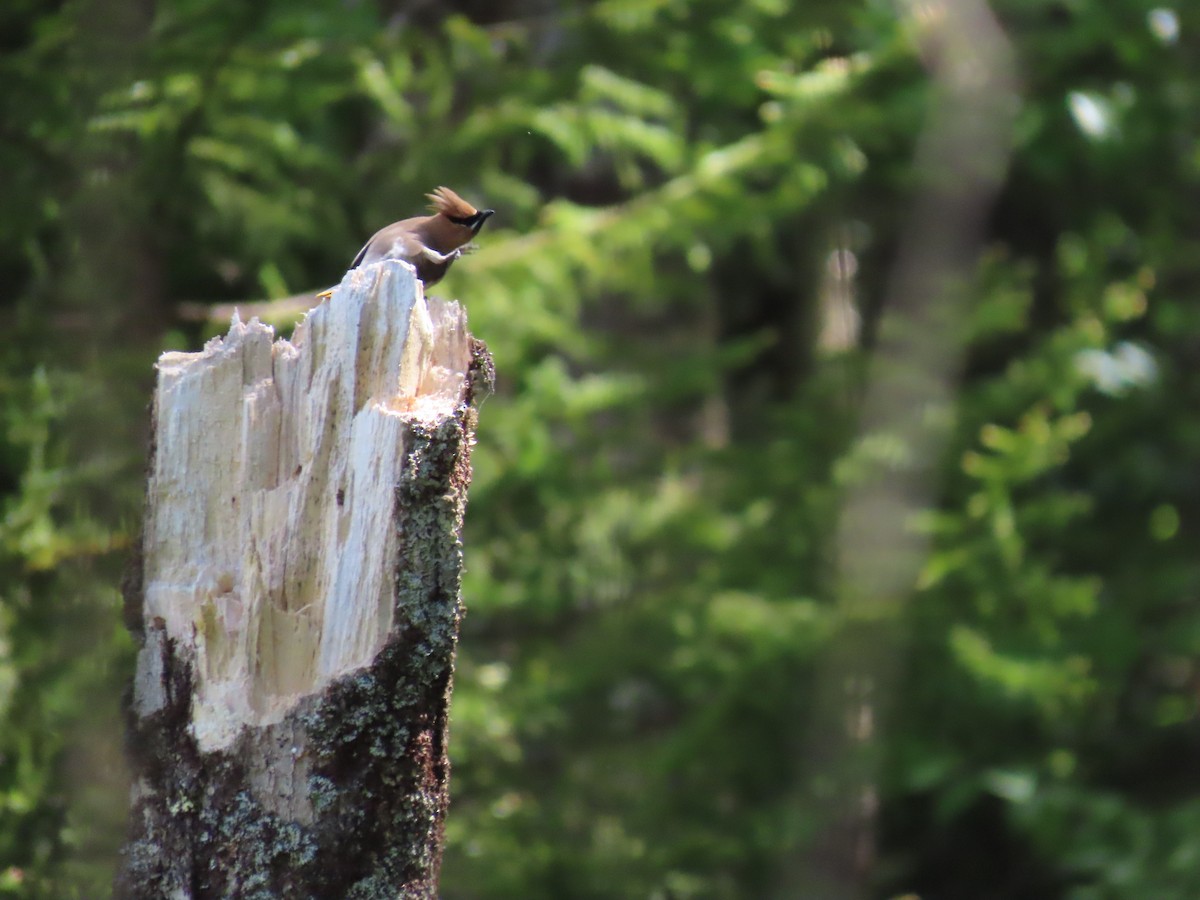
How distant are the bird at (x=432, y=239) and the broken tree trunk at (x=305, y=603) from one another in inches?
17.6

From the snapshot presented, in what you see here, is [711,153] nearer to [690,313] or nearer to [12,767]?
[690,313]

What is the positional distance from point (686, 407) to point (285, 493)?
190 inches

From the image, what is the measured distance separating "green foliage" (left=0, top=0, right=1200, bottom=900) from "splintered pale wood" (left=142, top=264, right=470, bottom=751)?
2.77 ft

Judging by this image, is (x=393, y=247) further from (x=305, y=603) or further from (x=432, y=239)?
(x=305, y=603)

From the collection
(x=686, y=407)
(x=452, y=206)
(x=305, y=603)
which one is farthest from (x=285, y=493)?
(x=686, y=407)

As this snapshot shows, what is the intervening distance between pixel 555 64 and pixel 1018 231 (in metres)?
3.71

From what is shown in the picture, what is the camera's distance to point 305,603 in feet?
5.84

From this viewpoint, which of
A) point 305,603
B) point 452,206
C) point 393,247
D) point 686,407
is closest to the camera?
point 305,603

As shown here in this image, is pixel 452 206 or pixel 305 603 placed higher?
pixel 452 206

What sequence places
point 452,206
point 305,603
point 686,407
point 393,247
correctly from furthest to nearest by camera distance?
point 686,407
point 452,206
point 393,247
point 305,603

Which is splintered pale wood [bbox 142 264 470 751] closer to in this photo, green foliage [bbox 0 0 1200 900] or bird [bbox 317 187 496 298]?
bird [bbox 317 187 496 298]

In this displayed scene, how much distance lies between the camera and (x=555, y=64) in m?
4.05

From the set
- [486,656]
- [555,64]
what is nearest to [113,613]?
[555,64]

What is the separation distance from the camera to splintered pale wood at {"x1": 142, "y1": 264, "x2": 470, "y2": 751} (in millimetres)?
1729
